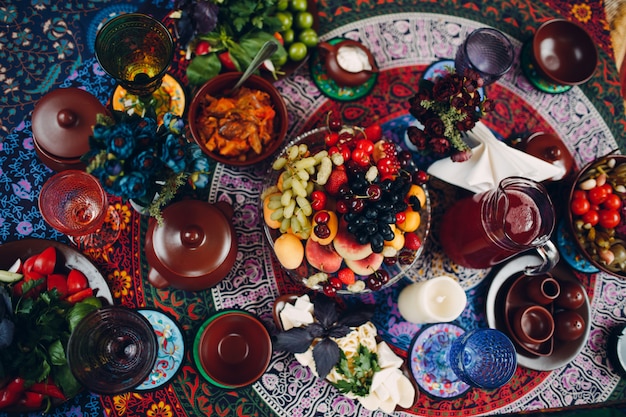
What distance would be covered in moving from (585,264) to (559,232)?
0.14 meters

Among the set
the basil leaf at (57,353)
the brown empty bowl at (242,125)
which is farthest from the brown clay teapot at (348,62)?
the basil leaf at (57,353)

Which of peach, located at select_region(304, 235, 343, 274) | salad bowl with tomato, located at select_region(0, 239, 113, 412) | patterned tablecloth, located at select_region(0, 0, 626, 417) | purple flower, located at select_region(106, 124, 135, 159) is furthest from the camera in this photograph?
patterned tablecloth, located at select_region(0, 0, 626, 417)

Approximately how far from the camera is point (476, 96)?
1261 millimetres

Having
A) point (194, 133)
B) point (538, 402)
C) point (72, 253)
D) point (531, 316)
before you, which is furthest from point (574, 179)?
point (72, 253)

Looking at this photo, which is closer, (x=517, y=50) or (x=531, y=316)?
(x=531, y=316)

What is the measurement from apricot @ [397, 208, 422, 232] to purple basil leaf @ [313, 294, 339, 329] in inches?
11.8

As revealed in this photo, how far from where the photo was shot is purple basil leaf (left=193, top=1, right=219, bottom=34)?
136 cm

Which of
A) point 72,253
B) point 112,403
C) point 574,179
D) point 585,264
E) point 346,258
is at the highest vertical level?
point 574,179

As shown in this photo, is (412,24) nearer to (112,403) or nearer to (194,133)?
(194,133)

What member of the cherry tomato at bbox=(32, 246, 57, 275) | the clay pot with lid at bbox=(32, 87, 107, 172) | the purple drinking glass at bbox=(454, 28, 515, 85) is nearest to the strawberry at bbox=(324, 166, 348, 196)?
the purple drinking glass at bbox=(454, 28, 515, 85)

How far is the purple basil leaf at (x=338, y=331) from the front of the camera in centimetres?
131

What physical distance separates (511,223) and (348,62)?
27.7 inches

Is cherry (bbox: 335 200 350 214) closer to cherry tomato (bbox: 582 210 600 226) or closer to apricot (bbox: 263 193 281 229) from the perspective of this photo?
apricot (bbox: 263 193 281 229)

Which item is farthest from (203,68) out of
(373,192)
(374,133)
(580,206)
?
(580,206)
